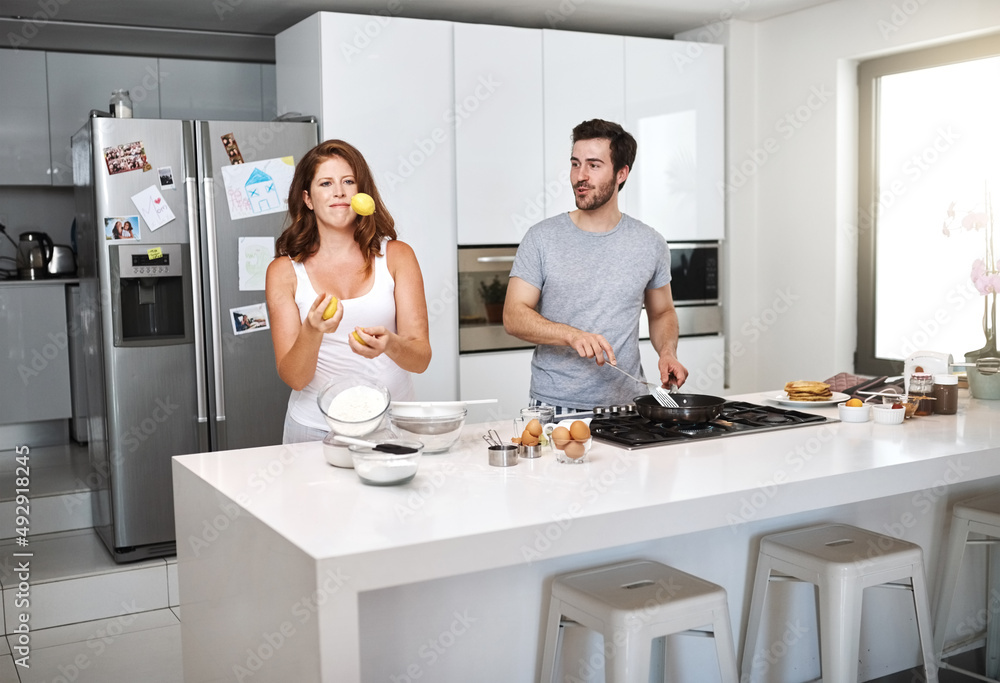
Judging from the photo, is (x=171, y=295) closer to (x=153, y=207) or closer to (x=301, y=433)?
(x=153, y=207)

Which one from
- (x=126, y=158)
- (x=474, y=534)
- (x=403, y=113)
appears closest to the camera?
(x=474, y=534)

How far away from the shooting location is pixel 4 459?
4.91 m

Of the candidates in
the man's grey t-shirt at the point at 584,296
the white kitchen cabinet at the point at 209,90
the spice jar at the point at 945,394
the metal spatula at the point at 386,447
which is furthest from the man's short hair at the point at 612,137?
the white kitchen cabinet at the point at 209,90

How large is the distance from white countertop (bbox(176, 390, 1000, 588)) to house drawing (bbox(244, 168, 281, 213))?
6.25 ft

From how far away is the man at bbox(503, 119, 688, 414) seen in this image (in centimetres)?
281

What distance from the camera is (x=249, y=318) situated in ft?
12.8

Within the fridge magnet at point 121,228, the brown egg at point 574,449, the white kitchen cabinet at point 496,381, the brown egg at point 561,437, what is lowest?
the white kitchen cabinet at point 496,381

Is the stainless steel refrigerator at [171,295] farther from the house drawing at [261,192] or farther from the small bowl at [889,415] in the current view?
the small bowl at [889,415]

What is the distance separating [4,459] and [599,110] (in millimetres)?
3470

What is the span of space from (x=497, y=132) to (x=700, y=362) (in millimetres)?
1568

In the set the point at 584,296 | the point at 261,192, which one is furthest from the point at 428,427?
the point at 261,192

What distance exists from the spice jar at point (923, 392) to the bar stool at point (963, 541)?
287 mm

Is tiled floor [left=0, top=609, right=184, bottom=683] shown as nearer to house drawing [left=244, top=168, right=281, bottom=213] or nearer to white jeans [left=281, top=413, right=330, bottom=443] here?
white jeans [left=281, top=413, right=330, bottom=443]

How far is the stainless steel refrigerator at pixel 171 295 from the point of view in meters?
3.71
